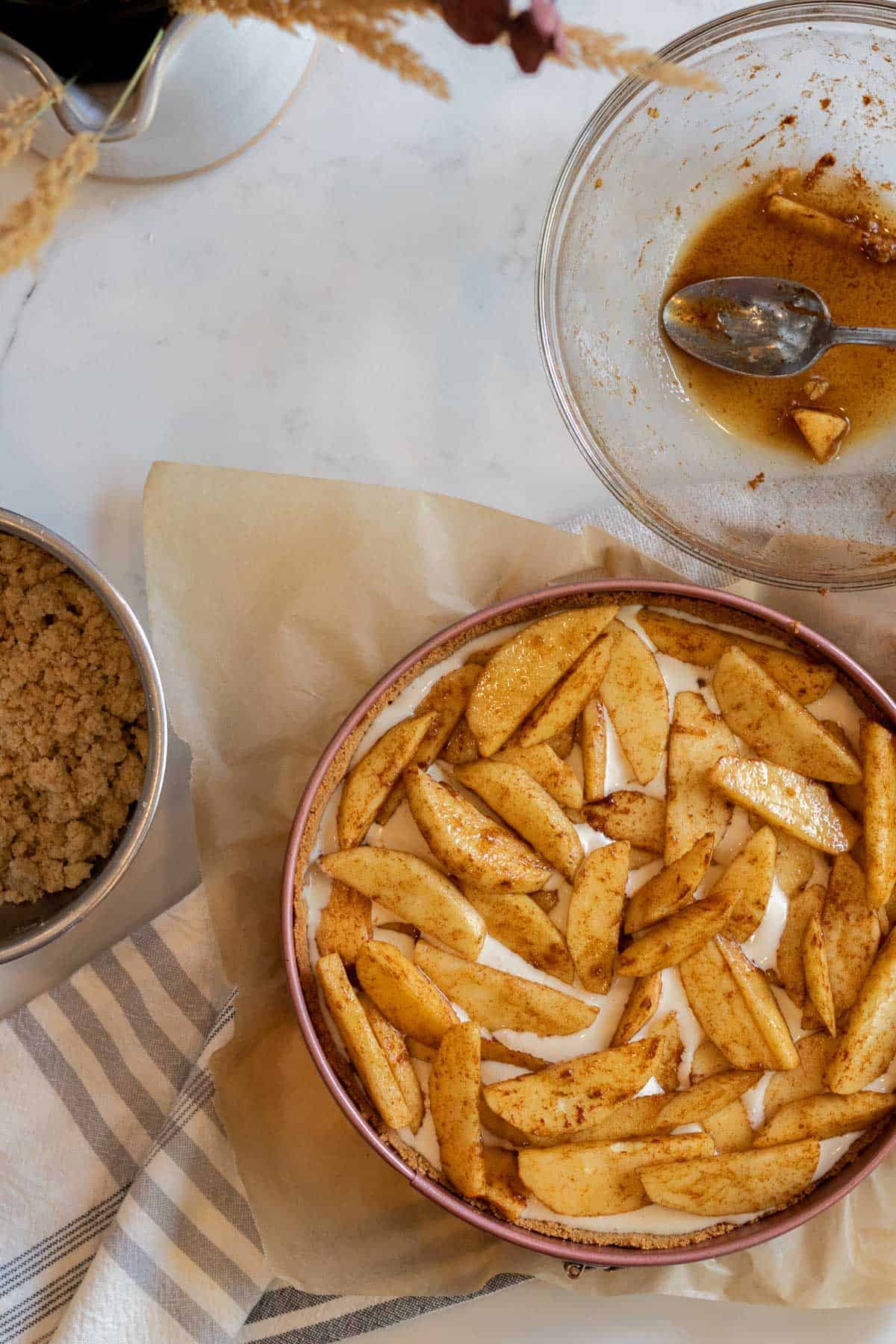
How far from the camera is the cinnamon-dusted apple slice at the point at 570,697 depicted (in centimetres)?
140

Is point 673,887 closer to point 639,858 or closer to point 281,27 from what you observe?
A: point 639,858

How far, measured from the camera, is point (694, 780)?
1.41m

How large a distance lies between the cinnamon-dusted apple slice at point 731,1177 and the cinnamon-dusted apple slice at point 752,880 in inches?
10.1

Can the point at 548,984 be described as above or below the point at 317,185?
below

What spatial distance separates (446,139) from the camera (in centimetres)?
153

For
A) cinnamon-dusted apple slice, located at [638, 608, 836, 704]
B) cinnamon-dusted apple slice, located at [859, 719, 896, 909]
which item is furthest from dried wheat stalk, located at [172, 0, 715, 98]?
cinnamon-dusted apple slice, located at [859, 719, 896, 909]

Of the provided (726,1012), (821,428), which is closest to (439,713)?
(726,1012)

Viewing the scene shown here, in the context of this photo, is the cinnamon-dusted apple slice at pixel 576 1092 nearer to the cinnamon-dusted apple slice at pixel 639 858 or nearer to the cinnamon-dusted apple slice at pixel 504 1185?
the cinnamon-dusted apple slice at pixel 504 1185

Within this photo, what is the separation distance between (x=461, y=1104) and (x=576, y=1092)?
0.14 metres

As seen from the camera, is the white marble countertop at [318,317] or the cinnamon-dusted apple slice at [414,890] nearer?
the cinnamon-dusted apple slice at [414,890]

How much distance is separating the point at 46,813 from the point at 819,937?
37.1 inches

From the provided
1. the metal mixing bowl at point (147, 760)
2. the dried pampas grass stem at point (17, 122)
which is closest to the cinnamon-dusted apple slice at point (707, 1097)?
the metal mixing bowl at point (147, 760)

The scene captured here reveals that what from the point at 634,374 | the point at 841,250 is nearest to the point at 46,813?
the point at 634,374

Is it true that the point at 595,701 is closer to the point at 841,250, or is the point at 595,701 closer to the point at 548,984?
the point at 548,984
